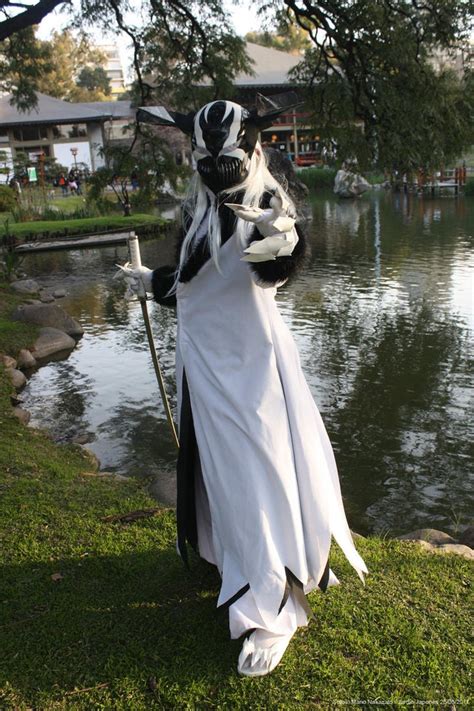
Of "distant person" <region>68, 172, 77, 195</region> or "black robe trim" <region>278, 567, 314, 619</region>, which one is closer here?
"black robe trim" <region>278, 567, 314, 619</region>

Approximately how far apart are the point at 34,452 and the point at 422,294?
7.98 m

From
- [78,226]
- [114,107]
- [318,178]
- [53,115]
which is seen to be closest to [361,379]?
[78,226]

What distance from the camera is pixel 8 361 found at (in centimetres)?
834

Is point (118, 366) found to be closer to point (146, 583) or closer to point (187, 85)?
point (187, 85)

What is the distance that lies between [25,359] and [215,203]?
6.67 m

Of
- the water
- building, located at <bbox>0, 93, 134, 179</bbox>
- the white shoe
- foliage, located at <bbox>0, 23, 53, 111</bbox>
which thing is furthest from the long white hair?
building, located at <bbox>0, 93, 134, 179</bbox>

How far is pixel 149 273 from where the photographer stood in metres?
3.09

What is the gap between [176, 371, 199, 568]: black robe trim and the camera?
9.16 ft

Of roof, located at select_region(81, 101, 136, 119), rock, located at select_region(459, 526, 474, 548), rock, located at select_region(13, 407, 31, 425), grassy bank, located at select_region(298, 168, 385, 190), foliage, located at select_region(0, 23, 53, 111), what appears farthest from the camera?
roof, located at select_region(81, 101, 136, 119)

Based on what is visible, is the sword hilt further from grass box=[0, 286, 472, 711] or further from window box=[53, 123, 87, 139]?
window box=[53, 123, 87, 139]

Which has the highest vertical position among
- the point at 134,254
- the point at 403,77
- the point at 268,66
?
the point at 268,66

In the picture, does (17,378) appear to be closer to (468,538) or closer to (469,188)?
(468,538)

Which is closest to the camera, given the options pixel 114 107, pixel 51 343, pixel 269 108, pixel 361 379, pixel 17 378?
pixel 269 108

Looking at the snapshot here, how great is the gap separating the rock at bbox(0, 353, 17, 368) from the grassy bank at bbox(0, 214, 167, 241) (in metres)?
10.3
